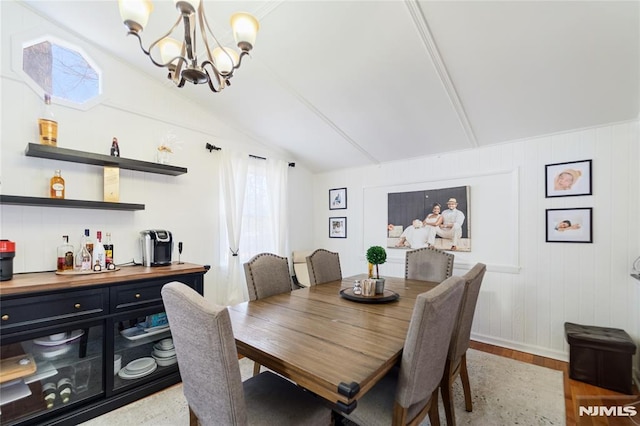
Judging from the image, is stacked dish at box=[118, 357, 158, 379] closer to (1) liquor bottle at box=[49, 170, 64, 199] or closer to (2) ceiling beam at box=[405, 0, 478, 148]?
(1) liquor bottle at box=[49, 170, 64, 199]

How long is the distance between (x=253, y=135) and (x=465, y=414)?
3663 millimetres

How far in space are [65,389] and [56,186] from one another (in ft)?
5.02

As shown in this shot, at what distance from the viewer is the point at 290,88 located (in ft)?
9.28

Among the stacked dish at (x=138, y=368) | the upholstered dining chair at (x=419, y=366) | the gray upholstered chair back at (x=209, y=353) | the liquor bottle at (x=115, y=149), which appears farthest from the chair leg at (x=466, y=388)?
the liquor bottle at (x=115, y=149)

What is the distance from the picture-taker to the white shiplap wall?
8.23ft

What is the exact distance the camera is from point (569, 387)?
2303mm

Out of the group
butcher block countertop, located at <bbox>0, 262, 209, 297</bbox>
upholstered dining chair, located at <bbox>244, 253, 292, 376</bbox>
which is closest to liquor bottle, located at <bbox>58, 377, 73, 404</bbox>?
butcher block countertop, located at <bbox>0, 262, 209, 297</bbox>

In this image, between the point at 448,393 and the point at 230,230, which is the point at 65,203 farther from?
the point at 448,393

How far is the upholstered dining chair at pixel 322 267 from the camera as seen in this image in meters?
2.74

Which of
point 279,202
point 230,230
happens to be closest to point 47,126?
point 230,230

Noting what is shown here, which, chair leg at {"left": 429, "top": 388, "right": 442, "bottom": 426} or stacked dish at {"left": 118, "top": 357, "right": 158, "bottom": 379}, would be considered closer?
chair leg at {"left": 429, "top": 388, "right": 442, "bottom": 426}

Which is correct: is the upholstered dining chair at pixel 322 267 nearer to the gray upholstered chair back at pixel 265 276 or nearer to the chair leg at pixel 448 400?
the gray upholstered chair back at pixel 265 276

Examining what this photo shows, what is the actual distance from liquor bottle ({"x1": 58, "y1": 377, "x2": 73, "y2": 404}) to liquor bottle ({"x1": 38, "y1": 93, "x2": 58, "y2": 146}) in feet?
5.89

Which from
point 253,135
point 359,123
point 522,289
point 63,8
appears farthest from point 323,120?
point 522,289
